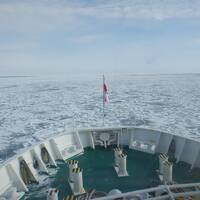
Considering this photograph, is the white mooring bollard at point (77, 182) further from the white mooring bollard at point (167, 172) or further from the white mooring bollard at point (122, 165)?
the white mooring bollard at point (167, 172)

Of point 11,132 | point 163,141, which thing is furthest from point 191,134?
point 11,132

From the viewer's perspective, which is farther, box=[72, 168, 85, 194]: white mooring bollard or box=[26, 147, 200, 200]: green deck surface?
box=[26, 147, 200, 200]: green deck surface

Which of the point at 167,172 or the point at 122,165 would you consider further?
the point at 122,165

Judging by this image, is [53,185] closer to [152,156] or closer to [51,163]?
[51,163]

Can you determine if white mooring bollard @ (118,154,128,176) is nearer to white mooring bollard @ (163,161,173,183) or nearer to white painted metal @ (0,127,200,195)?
white mooring bollard @ (163,161,173,183)

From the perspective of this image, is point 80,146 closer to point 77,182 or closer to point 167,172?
point 77,182

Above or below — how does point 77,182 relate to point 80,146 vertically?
above

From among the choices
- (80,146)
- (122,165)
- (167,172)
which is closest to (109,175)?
(122,165)

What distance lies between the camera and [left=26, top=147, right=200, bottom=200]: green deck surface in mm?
5902

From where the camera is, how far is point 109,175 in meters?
6.52

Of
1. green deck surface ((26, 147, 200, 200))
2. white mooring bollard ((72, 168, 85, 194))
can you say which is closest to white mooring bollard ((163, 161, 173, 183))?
green deck surface ((26, 147, 200, 200))

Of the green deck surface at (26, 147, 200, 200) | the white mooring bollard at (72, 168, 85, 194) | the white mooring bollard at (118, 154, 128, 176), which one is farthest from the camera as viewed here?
the white mooring bollard at (118, 154, 128, 176)

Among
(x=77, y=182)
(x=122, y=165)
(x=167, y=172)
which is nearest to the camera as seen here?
(x=77, y=182)

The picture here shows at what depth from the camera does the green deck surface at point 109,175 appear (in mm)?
5902
